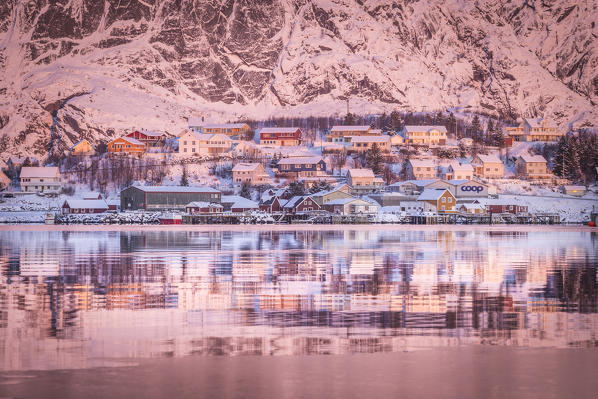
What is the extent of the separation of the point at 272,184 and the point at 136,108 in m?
70.1

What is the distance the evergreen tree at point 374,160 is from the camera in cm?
13988

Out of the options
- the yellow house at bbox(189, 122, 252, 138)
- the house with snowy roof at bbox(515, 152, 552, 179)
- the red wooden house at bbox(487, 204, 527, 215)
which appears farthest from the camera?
the yellow house at bbox(189, 122, 252, 138)

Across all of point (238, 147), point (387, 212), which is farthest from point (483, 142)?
point (387, 212)

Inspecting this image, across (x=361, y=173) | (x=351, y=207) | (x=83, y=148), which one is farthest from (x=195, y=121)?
(x=351, y=207)

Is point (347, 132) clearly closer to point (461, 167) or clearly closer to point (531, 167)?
point (461, 167)

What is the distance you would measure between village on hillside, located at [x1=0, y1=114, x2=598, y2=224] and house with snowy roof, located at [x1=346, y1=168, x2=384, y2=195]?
0.66ft

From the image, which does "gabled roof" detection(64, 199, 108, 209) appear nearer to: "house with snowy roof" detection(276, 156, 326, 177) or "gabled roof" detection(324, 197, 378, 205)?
"gabled roof" detection(324, 197, 378, 205)

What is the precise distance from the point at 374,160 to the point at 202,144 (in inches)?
1362

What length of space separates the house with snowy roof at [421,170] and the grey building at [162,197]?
120 ft

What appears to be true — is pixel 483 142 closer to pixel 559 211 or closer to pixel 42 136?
pixel 559 211

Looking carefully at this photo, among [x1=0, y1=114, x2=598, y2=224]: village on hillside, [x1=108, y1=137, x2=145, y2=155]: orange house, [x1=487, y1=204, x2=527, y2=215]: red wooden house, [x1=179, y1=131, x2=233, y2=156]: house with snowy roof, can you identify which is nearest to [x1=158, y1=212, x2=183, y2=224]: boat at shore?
[x1=0, y1=114, x2=598, y2=224]: village on hillside

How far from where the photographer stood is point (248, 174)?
434 ft

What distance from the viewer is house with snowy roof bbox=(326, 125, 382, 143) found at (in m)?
165

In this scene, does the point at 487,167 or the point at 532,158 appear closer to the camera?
the point at 487,167
